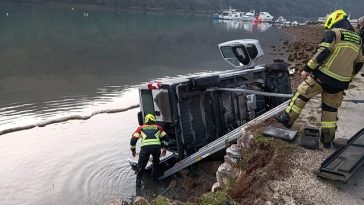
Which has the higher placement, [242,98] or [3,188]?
[242,98]

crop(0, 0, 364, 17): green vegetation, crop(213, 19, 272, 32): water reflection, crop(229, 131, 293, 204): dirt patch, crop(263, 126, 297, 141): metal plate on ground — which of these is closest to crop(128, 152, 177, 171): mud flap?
crop(229, 131, 293, 204): dirt patch

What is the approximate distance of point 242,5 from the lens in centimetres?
14588

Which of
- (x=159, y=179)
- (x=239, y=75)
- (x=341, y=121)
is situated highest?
(x=239, y=75)

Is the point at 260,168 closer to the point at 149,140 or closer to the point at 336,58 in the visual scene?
the point at 336,58

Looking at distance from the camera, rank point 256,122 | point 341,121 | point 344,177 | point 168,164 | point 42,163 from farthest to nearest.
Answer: point 42,163
point 168,164
point 341,121
point 256,122
point 344,177

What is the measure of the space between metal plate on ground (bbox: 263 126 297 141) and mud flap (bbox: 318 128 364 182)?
0.88 meters

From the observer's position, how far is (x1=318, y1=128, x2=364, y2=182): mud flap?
5.32 m

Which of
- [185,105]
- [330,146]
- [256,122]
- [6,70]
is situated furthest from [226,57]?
[6,70]

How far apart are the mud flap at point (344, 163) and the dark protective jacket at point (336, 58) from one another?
39.2 inches

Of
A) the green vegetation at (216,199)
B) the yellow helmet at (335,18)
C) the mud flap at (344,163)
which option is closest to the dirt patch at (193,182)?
the green vegetation at (216,199)

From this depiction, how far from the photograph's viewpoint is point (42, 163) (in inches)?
372

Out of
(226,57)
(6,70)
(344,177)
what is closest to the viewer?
(344,177)

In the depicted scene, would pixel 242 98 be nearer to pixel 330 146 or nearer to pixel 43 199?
pixel 330 146

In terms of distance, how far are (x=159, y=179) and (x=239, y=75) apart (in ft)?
11.0
